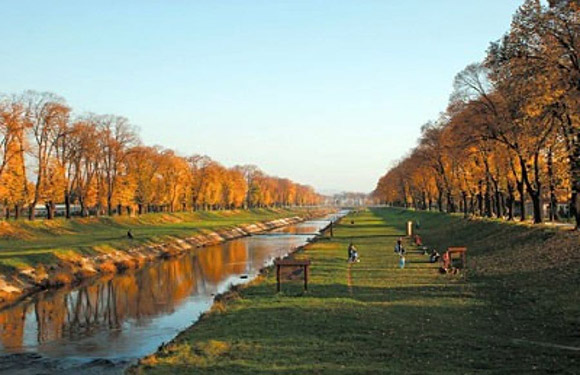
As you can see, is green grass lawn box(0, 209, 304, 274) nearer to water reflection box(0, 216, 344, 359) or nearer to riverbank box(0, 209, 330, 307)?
riverbank box(0, 209, 330, 307)

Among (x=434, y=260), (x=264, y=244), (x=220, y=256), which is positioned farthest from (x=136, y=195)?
(x=434, y=260)

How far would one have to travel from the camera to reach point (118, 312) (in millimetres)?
32812

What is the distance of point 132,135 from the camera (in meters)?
97.4

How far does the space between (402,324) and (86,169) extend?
252ft

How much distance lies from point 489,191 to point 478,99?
19.2 meters

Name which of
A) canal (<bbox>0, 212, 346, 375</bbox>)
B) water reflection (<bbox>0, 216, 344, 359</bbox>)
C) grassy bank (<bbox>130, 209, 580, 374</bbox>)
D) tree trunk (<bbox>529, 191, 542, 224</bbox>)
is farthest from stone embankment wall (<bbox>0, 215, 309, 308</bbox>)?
tree trunk (<bbox>529, 191, 542, 224</bbox>)

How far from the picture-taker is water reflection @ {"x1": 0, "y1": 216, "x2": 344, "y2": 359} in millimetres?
24766

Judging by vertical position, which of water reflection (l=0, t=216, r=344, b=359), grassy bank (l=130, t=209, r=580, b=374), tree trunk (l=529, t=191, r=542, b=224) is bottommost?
water reflection (l=0, t=216, r=344, b=359)

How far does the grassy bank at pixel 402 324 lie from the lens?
1648cm

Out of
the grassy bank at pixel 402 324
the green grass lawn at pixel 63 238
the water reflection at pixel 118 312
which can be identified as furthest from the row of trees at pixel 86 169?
the grassy bank at pixel 402 324

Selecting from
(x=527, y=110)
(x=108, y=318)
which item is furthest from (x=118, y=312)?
(x=527, y=110)

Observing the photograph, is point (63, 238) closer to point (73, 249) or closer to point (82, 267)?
point (73, 249)

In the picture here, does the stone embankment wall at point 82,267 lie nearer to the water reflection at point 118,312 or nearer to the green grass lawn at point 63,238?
the green grass lawn at point 63,238

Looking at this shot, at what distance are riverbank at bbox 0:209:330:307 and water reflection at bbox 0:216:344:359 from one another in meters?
2.16
